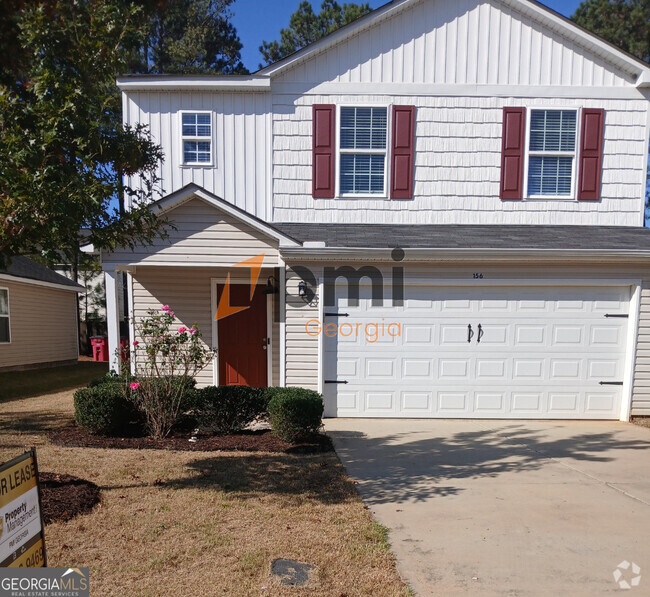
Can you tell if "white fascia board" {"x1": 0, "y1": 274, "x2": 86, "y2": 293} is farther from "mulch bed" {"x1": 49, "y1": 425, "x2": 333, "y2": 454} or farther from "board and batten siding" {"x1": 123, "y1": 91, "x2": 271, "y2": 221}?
"mulch bed" {"x1": 49, "y1": 425, "x2": 333, "y2": 454}

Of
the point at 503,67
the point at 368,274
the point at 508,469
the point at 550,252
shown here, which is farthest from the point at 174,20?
the point at 508,469

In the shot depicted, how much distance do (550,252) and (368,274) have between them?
2932 millimetres

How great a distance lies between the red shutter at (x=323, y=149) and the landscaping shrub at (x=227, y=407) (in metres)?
4.17

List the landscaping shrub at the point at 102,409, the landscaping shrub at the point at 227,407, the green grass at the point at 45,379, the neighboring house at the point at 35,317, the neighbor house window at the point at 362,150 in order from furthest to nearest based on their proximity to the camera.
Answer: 1. the neighboring house at the point at 35,317
2. the green grass at the point at 45,379
3. the neighbor house window at the point at 362,150
4. the landscaping shrub at the point at 227,407
5. the landscaping shrub at the point at 102,409

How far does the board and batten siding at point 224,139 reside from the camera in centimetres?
855

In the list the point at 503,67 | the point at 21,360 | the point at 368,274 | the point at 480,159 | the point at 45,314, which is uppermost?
the point at 503,67

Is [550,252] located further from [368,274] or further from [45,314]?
[45,314]

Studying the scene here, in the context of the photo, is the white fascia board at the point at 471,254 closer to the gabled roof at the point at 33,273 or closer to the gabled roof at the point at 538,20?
the gabled roof at the point at 538,20

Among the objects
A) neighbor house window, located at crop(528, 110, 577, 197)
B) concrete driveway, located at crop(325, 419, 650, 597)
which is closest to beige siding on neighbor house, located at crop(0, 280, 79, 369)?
concrete driveway, located at crop(325, 419, 650, 597)

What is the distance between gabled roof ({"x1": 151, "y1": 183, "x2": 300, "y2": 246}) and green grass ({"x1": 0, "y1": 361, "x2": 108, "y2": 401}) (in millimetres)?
6174

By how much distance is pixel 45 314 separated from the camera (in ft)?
47.6

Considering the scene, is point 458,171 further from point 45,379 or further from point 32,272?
point 32,272

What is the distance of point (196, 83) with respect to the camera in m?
8.41

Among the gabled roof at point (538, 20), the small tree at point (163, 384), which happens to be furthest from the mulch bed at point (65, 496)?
the gabled roof at point (538, 20)
